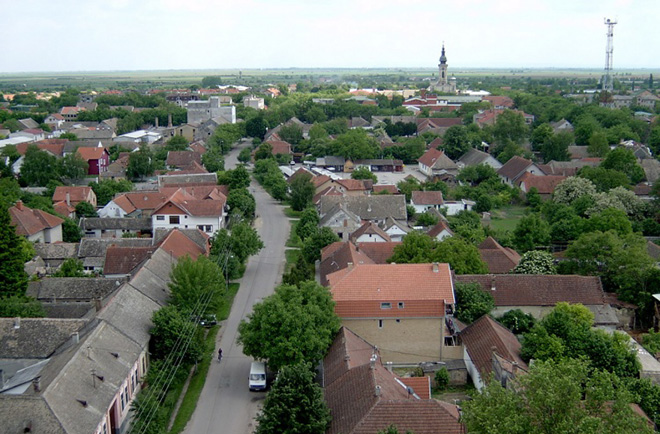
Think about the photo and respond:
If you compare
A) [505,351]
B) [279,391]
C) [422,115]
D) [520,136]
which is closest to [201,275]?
[279,391]

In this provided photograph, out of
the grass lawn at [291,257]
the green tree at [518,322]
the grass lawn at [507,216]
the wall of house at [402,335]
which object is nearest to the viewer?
the wall of house at [402,335]

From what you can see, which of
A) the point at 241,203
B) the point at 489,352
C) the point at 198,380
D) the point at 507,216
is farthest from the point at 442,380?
the point at 507,216

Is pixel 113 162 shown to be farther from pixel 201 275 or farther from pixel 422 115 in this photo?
pixel 422 115

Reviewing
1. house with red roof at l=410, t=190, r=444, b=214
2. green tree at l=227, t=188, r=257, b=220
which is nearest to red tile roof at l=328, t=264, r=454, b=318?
green tree at l=227, t=188, r=257, b=220

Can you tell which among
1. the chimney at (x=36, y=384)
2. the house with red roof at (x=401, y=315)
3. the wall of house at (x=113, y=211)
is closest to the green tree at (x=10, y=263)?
the chimney at (x=36, y=384)

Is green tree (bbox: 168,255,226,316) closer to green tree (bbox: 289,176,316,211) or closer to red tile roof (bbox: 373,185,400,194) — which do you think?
green tree (bbox: 289,176,316,211)

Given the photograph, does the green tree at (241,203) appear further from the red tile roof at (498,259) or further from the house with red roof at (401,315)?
the house with red roof at (401,315)
